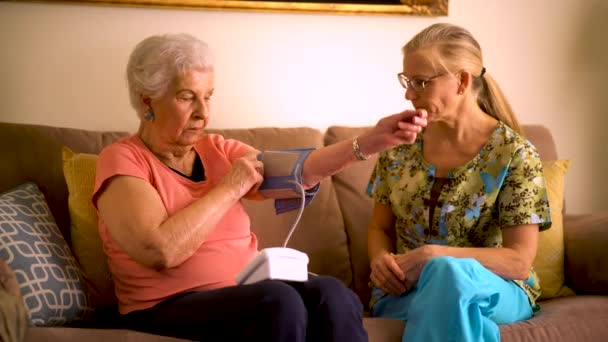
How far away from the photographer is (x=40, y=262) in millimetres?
1870

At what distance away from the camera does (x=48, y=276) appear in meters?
1.87

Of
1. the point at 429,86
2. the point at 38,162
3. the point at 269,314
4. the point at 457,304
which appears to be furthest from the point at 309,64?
the point at 269,314

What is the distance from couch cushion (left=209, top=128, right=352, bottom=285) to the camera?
2.38 metres

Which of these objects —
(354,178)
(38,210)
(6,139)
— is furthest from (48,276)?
(354,178)

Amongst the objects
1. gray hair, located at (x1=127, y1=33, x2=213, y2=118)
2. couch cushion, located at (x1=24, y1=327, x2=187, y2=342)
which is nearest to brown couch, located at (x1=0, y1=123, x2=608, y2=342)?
couch cushion, located at (x1=24, y1=327, x2=187, y2=342)

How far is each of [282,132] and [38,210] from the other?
84 centimetres

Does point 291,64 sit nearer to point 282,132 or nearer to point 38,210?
point 282,132

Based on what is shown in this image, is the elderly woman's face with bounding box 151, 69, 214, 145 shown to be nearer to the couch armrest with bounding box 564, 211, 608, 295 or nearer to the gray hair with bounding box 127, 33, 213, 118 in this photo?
the gray hair with bounding box 127, 33, 213, 118

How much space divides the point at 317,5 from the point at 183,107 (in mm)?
947

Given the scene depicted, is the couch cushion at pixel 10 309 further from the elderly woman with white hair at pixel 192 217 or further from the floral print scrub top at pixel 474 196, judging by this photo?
the floral print scrub top at pixel 474 196

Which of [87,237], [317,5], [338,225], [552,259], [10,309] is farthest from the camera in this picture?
[317,5]

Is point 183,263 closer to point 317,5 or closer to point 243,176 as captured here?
point 243,176

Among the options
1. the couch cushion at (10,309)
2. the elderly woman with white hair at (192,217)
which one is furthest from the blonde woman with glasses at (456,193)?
the couch cushion at (10,309)

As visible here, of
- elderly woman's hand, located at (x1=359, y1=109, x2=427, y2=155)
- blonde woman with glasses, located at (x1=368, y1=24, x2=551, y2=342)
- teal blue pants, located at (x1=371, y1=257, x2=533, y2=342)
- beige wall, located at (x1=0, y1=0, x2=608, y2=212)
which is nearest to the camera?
teal blue pants, located at (x1=371, y1=257, x2=533, y2=342)
